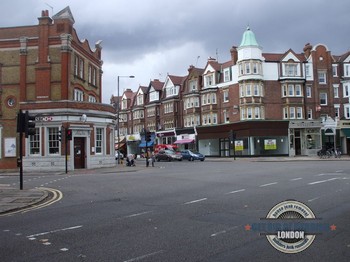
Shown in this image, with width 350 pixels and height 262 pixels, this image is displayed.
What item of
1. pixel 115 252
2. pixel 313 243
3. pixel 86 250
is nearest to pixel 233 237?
pixel 313 243

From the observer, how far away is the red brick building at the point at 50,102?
32375 mm

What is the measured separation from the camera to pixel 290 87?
55.6m

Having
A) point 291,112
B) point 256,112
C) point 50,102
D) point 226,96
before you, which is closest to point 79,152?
point 50,102

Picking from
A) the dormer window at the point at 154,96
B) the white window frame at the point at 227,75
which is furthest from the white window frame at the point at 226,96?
the dormer window at the point at 154,96

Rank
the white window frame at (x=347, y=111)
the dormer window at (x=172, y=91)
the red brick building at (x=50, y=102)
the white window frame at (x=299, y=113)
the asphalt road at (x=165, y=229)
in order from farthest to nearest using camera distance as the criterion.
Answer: the dormer window at (x=172, y=91), the white window frame at (x=347, y=111), the white window frame at (x=299, y=113), the red brick building at (x=50, y=102), the asphalt road at (x=165, y=229)

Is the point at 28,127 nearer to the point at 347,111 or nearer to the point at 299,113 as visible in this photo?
the point at 299,113

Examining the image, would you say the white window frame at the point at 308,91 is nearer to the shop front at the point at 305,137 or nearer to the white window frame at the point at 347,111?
the shop front at the point at 305,137

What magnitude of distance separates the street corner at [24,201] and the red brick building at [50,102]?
17238 mm

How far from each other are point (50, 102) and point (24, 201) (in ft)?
70.2

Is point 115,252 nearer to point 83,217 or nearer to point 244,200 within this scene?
point 83,217

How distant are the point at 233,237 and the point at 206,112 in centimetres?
5450

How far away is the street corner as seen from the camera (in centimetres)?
1120

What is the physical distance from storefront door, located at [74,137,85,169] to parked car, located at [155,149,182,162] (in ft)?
61.0

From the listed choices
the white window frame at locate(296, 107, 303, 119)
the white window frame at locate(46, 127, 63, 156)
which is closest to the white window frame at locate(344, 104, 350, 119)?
the white window frame at locate(296, 107, 303, 119)
